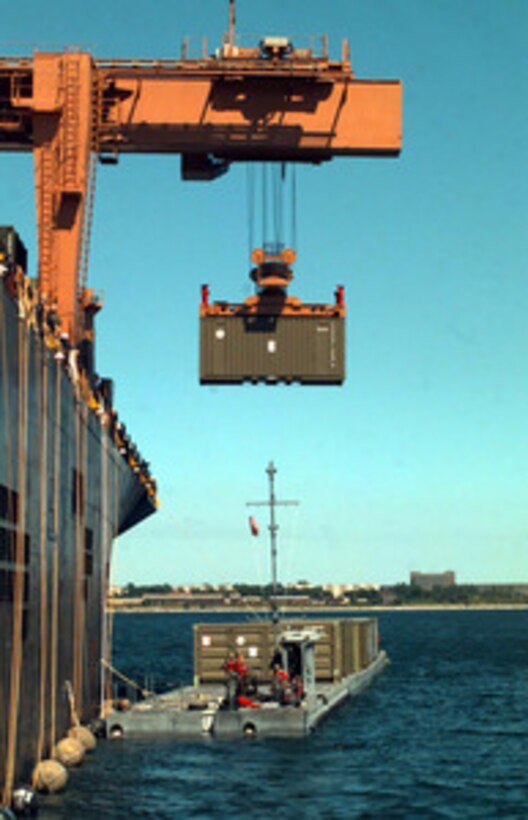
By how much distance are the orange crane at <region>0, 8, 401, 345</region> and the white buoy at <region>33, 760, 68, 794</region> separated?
19.0 meters

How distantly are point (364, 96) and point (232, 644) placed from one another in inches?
979

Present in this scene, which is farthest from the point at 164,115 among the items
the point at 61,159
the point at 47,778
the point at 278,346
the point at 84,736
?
the point at 47,778

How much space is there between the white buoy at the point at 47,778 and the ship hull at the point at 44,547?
1.01 feet

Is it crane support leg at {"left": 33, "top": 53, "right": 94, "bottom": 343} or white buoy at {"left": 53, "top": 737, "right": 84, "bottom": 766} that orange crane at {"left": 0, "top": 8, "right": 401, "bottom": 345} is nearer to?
crane support leg at {"left": 33, "top": 53, "right": 94, "bottom": 343}

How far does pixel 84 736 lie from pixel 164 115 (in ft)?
79.7

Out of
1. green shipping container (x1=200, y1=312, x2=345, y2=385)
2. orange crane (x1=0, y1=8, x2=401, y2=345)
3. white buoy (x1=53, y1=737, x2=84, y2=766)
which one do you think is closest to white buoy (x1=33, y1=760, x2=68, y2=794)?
white buoy (x1=53, y1=737, x2=84, y2=766)

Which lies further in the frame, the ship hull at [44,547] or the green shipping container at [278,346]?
the green shipping container at [278,346]

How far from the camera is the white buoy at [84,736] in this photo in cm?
3506

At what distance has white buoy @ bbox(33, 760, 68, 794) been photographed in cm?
2916

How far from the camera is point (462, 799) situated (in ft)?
104

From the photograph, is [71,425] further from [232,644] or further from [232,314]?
[232,644]

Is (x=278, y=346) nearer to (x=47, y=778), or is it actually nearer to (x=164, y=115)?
(x=164, y=115)

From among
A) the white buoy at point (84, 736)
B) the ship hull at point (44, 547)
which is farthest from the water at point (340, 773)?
the ship hull at point (44, 547)

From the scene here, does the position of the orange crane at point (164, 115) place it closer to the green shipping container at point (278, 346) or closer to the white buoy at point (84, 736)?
the green shipping container at point (278, 346)
